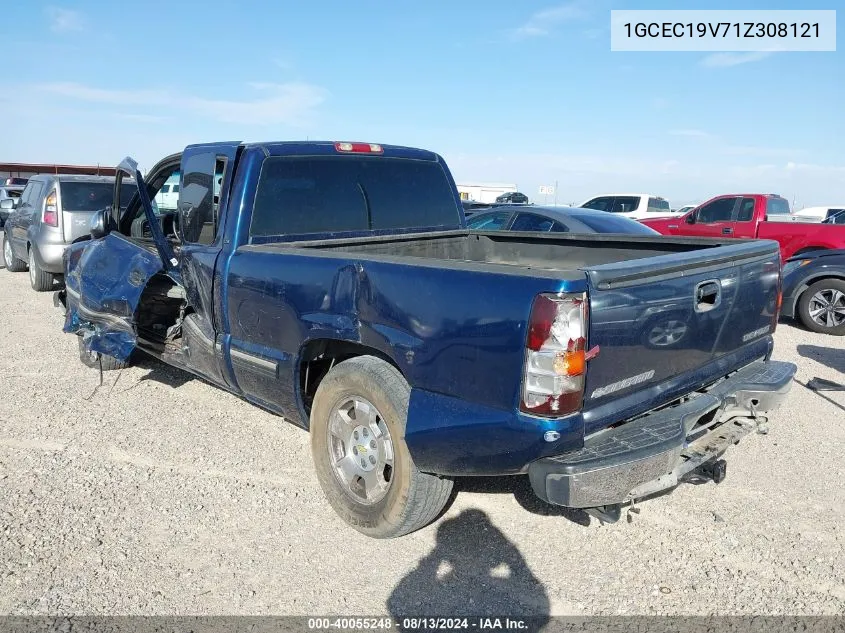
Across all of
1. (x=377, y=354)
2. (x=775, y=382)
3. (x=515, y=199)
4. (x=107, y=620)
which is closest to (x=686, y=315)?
(x=775, y=382)

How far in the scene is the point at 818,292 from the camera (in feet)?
26.1

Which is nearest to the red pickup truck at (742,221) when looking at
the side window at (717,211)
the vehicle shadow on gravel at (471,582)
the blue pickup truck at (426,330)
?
the side window at (717,211)

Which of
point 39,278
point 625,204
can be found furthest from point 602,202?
point 39,278

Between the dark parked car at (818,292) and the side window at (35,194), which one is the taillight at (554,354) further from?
the side window at (35,194)

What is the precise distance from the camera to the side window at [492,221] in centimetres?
851

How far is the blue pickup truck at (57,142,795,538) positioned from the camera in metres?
2.54

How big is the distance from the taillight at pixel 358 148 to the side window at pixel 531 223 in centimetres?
375

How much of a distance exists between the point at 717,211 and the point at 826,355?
700 centimetres

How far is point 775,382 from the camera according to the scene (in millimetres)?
3357

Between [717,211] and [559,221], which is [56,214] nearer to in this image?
[559,221]

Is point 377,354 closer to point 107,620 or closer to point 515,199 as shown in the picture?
point 107,620

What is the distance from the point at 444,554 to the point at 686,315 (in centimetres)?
159

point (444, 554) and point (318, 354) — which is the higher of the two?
point (318, 354)

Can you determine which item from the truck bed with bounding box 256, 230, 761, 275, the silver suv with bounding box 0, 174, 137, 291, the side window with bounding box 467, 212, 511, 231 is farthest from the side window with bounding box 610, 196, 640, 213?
the truck bed with bounding box 256, 230, 761, 275
